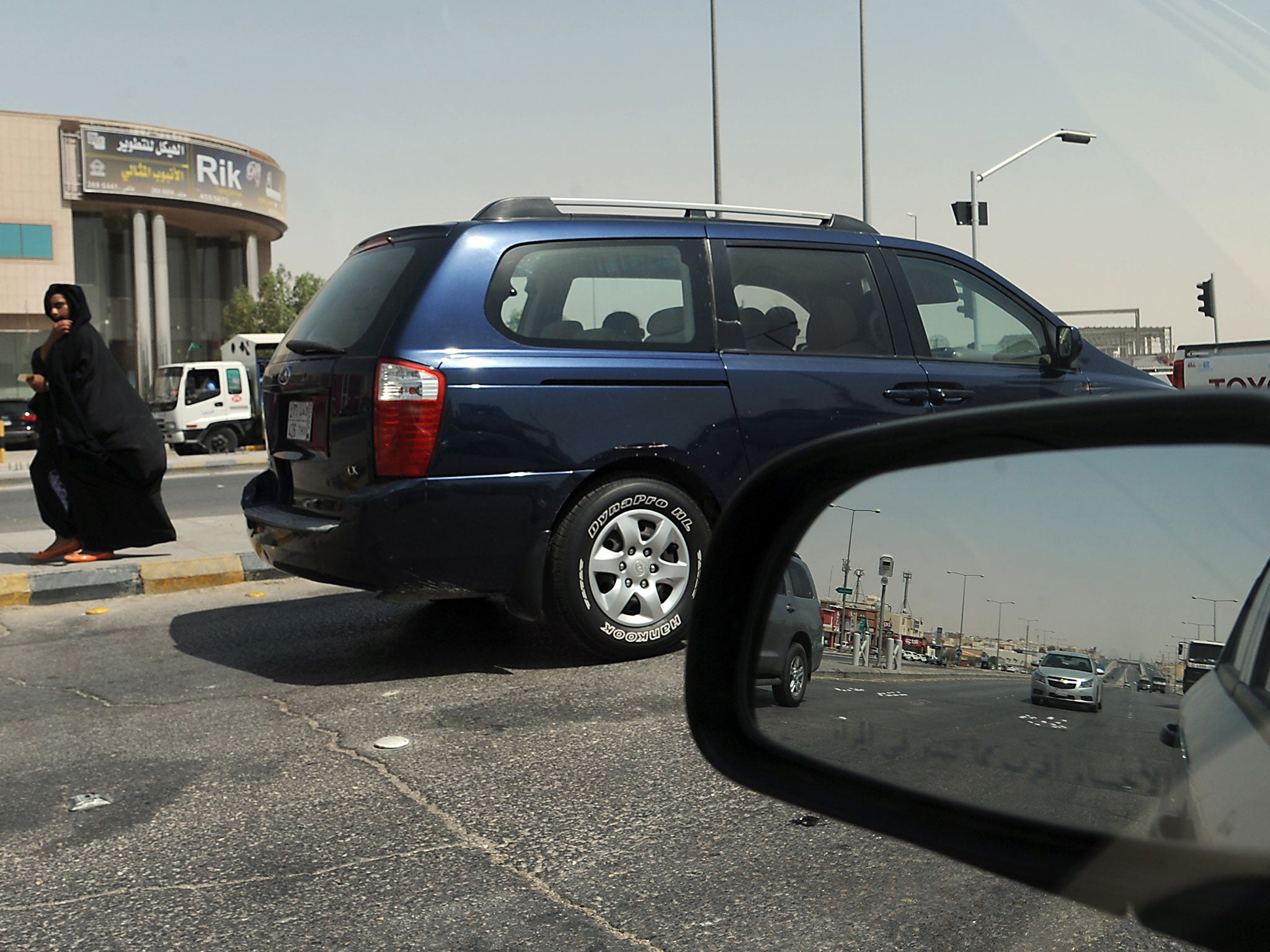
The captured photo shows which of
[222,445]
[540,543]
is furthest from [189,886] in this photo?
[222,445]

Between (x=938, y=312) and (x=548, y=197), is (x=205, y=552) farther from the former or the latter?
(x=938, y=312)

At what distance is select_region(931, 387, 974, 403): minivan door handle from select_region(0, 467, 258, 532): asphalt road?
8.16 meters

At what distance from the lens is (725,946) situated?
238 cm

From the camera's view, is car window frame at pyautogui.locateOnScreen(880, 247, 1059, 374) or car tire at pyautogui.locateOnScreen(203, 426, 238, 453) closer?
car window frame at pyautogui.locateOnScreen(880, 247, 1059, 374)

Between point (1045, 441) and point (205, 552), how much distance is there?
7948 mm

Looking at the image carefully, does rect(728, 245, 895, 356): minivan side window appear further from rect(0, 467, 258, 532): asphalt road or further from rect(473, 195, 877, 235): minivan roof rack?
rect(0, 467, 258, 532): asphalt road

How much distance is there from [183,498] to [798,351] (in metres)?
11.2

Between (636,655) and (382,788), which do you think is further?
(636,655)

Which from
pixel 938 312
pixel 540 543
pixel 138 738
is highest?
pixel 938 312


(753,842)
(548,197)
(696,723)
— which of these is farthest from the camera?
(548,197)

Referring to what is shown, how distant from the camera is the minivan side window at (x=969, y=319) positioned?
5.52 metres

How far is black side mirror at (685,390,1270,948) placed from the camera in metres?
0.94

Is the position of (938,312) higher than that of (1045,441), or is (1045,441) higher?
(938,312)

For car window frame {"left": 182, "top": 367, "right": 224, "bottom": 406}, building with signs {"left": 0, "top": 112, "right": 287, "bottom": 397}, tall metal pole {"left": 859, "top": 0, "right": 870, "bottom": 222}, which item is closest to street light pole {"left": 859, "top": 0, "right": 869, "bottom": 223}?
tall metal pole {"left": 859, "top": 0, "right": 870, "bottom": 222}
